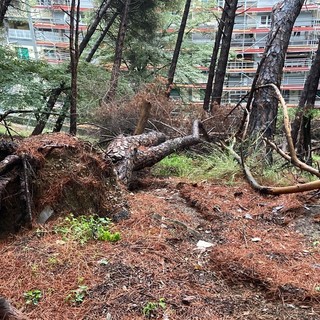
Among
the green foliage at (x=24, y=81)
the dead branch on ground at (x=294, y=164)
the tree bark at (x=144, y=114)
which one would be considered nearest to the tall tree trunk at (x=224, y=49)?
the green foliage at (x=24, y=81)

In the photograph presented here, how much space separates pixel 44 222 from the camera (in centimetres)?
266

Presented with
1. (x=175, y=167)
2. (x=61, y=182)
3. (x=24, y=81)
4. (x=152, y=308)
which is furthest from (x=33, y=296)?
(x=24, y=81)

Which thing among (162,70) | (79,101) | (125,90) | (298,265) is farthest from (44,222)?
(162,70)

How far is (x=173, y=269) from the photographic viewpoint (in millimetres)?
2182

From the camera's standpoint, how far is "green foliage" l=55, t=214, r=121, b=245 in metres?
2.44

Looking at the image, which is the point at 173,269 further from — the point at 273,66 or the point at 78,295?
the point at 273,66

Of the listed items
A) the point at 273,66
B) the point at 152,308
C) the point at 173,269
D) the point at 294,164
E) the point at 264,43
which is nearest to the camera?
the point at 152,308

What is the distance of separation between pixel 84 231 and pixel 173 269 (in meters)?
0.78

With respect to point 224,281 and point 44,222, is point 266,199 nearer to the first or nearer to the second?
point 224,281

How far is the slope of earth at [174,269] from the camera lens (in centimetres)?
176

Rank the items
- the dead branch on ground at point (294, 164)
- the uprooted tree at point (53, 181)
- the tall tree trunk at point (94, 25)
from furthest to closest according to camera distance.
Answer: the tall tree trunk at point (94, 25) < the dead branch on ground at point (294, 164) < the uprooted tree at point (53, 181)

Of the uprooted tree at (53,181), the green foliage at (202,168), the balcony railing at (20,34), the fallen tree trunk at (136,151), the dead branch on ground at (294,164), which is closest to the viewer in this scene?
the uprooted tree at (53,181)

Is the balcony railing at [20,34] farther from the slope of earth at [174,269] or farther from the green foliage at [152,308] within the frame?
the green foliage at [152,308]

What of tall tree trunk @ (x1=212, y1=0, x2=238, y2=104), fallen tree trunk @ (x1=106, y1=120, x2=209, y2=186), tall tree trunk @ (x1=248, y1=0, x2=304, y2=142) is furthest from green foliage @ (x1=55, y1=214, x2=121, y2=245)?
tall tree trunk @ (x1=212, y1=0, x2=238, y2=104)
